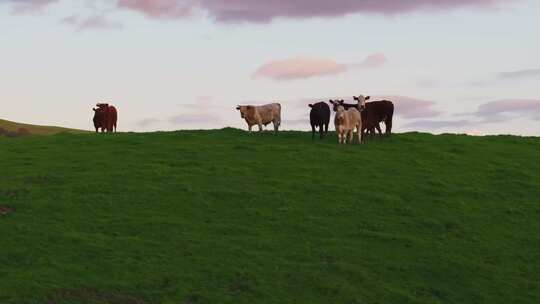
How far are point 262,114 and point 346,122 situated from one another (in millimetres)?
5868

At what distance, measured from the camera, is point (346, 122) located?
41219mm

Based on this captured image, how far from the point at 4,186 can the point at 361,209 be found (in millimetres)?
13246

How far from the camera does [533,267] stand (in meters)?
28.6

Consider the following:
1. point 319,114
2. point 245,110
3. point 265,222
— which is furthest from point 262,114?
point 265,222

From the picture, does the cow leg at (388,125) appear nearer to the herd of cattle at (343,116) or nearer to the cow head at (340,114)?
the herd of cattle at (343,116)

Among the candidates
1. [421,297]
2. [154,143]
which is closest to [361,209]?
[421,297]

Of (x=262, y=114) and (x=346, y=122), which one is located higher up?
(x=262, y=114)

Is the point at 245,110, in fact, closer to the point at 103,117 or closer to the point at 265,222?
the point at 103,117

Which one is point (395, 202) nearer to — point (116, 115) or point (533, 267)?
point (533, 267)

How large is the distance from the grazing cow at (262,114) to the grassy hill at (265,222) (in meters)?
2.87

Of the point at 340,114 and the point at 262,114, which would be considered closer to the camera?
the point at 340,114

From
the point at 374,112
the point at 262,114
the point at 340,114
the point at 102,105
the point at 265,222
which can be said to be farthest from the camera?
the point at 102,105

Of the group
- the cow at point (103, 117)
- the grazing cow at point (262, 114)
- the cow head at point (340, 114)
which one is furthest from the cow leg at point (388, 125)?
the cow at point (103, 117)

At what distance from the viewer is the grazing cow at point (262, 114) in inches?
1790
